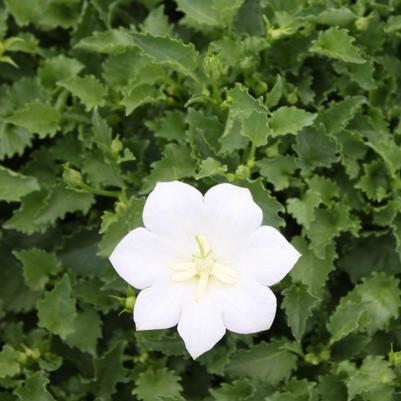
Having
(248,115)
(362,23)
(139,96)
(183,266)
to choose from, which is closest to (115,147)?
(139,96)

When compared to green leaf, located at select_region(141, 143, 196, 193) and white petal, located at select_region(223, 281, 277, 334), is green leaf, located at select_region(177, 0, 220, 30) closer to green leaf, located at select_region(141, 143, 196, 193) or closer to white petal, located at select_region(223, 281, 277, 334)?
green leaf, located at select_region(141, 143, 196, 193)

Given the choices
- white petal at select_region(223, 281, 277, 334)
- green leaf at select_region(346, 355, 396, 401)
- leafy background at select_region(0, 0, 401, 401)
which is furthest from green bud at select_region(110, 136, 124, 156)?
green leaf at select_region(346, 355, 396, 401)

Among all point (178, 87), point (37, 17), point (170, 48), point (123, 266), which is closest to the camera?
Result: point (123, 266)

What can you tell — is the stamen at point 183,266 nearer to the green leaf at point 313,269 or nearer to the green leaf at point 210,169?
the green leaf at point 210,169

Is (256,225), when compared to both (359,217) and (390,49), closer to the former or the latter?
(359,217)

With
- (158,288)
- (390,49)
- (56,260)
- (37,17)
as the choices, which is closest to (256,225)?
(158,288)

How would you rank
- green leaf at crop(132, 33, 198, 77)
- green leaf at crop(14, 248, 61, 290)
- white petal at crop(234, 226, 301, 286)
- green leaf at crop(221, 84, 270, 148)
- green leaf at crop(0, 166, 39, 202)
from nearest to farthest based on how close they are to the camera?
white petal at crop(234, 226, 301, 286)
green leaf at crop(221, 84, 270, 148)
green leaf at crop(132, 33, 198, 77)
green leaf at crop(0, 166, 39, 202)
green leaf at crop(14, 248, 61, 290)

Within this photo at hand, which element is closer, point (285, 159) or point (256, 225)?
point (256, 225)
